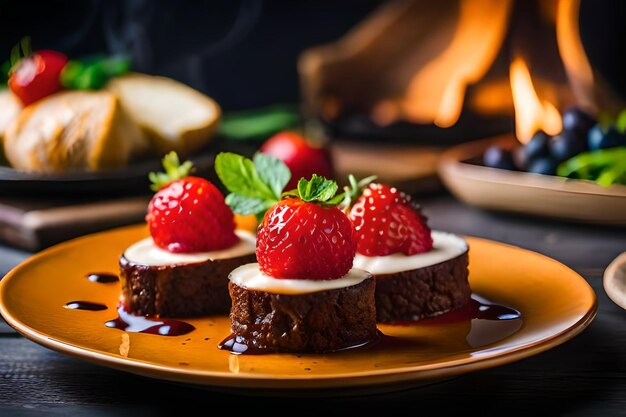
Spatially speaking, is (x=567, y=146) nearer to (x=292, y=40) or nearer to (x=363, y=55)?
(x=363, y=55)

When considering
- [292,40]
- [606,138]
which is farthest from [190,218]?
[292,40]

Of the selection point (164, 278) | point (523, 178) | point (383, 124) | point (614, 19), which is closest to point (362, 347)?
point (164, 278)

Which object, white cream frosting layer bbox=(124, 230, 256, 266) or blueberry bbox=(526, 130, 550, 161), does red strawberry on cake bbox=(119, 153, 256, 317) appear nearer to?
white cream frosting layer bbox=(124, 230, 256, 266)

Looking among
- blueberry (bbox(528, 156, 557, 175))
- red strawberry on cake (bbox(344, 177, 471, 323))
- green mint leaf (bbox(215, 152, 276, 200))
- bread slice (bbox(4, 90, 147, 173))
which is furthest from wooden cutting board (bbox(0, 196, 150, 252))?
blueberry (bbox(528, 156, 557, 175))

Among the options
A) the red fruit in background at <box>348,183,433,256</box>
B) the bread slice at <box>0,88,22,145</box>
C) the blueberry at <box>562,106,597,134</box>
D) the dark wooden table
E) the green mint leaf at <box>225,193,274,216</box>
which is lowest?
the dark wooden table

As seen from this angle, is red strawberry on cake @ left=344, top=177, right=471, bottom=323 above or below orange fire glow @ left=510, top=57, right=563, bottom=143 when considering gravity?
below

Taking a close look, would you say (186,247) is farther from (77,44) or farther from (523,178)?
(77,44)
